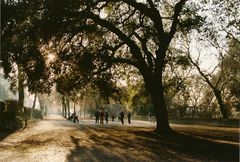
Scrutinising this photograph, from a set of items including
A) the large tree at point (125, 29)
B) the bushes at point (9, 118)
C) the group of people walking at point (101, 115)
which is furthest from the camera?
the group of people walking at point (101, 115)

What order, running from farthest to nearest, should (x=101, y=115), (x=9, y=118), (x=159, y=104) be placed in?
(x=101, y=115) < (x=9, y=118) < (x=159, y=104)

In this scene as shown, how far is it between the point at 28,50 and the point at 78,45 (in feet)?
15.2

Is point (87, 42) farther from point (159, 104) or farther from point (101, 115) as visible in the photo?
point (101, 115)

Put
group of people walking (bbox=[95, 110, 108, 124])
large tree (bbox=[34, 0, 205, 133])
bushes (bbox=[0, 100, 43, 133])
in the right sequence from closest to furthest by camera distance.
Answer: large tree (bbox=[34, 0, 205, 133]), bushes (bbox=[0, 100, 43, 133]), group of people walking (bbox=[95, 110, 108, 124])

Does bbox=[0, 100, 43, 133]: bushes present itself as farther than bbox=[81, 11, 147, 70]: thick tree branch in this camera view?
Yes

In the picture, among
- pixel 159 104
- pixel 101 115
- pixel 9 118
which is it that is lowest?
pixel 9 118

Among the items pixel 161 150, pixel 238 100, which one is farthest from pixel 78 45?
pixel 238 100

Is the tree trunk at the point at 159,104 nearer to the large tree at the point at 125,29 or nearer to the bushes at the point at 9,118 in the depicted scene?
the large tree at the point at 125,29

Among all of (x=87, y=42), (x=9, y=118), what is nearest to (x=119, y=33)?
(x=87, y=42)

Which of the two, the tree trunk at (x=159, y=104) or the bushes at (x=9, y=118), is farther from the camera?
the bushes at (x=9, y=118)

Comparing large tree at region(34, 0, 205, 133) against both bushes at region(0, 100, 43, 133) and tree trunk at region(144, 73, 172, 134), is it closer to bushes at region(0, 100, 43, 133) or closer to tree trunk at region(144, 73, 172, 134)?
tree trunk at region(144, 73, 172, 134)

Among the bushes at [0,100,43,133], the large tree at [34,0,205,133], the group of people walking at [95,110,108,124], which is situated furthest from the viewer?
the group of people walking at [95,110,108,124]

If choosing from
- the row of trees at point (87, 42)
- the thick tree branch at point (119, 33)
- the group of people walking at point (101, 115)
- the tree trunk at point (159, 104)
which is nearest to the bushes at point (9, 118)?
the row of trees at point (87, 42)

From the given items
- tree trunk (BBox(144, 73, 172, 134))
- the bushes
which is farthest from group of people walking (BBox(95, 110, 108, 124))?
tree trunk (BBox(144, 73, 172, 134))
